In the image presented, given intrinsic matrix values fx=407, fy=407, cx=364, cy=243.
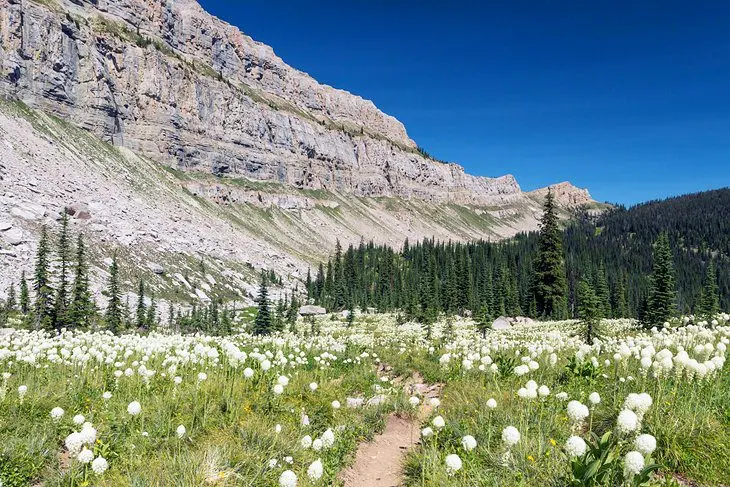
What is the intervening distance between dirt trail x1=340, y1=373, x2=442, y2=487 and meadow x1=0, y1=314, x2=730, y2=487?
194 millimetres

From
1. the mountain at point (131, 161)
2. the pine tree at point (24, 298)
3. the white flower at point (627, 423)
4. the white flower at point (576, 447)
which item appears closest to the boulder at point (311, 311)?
the mountain at point (131, 161)

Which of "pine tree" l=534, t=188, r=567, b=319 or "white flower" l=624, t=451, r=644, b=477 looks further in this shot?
"pine tree" l=534, t=188, r=567, b=319

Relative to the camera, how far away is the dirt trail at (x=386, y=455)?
6.75 metres

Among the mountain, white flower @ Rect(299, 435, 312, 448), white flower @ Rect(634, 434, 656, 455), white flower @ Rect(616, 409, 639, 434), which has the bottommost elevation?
white flower @ Rect(299, 435, 312, 448)

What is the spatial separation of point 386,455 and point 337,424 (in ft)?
3.65

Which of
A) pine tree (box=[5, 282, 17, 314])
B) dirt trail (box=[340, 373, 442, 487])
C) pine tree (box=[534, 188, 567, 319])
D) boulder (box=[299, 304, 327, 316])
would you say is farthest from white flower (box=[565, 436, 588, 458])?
boulder (box=[299, 304, 327, 316])

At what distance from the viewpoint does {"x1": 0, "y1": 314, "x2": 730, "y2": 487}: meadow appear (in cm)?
474

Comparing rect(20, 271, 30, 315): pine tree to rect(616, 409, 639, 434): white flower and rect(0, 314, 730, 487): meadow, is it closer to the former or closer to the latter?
rect(0, 314, 730, 487): meadow

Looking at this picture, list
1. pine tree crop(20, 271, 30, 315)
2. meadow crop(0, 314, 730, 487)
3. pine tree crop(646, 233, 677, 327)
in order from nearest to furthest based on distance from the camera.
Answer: meadow crop(0, 314, 730, 487), pine tree crop(646, 233, 677, 327), pine tree crop(20, 271, 30, 315)

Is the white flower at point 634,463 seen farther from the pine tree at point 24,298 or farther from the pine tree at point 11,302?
the pine tree at point 24,298

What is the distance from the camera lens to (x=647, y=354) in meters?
6.89

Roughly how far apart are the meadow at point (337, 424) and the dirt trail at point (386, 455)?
194mm

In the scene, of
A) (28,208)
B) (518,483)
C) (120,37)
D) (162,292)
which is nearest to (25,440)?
(518,483)

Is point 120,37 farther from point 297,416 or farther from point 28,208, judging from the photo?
point 297,416
